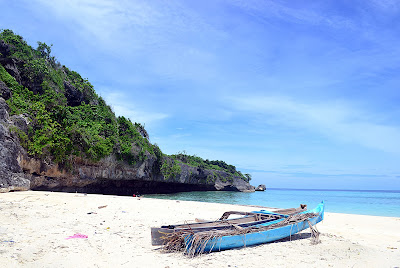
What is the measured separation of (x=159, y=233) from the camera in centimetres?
550

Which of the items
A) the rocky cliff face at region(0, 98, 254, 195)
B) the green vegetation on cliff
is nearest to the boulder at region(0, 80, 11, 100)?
the green vegetation on cliff

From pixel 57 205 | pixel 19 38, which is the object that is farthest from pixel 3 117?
pixel 19 38

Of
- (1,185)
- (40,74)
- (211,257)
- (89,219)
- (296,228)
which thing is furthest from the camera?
(40,74)

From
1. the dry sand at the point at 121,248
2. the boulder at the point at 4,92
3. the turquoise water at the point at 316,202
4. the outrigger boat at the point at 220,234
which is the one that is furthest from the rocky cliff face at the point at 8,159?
the turquoise water at the point at 316,202

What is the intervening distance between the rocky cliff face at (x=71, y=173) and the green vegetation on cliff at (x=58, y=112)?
23.2 inches

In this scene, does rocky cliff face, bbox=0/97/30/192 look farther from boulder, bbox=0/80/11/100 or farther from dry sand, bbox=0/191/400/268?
dry sand, bbox=0/191/400/268

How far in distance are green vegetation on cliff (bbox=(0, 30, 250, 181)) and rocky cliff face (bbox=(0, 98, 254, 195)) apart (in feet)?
1.93

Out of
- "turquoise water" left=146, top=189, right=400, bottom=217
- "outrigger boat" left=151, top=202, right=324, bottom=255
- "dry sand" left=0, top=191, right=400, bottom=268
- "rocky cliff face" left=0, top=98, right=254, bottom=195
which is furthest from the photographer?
"turquoise water" left=146, top=189, right=400, bottom=217

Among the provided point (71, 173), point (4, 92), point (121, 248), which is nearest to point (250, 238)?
point (121, 248)

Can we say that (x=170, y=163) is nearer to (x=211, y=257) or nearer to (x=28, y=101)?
(x=28, y=101)

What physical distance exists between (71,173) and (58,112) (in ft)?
15.1

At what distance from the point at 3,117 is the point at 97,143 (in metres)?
8.58

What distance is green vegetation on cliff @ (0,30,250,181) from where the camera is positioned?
16.7 metres

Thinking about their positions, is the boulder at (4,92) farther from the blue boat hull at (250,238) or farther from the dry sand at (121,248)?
the blue boat hull at (250,238)
